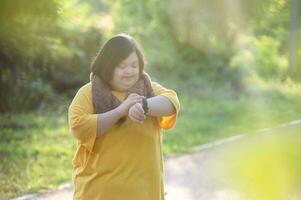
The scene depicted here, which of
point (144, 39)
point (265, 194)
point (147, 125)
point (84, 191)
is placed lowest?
point (265, 194)

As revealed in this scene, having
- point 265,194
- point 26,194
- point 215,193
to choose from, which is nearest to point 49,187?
point 26,194

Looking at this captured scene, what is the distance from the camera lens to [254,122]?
36.7 ft

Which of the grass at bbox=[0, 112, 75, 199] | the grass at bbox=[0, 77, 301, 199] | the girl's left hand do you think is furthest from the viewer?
the grass at bbox=[0, 77, 301, 199]

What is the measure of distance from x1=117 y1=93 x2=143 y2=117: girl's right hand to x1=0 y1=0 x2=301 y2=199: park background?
382 cm

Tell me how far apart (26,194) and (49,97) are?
6014mm

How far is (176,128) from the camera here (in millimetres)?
10469

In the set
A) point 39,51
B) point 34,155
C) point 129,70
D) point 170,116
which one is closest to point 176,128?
point 34,155

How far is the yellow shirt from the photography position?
120 inches

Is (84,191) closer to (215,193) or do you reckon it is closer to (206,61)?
(215,193)

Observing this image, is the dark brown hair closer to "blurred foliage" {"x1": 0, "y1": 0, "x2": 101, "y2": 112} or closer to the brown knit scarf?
the brown knit scarf

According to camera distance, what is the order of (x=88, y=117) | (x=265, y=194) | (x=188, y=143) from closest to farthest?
(x=88, y=117), (x=265, y=194), (x=188, y=143)

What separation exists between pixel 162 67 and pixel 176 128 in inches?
268

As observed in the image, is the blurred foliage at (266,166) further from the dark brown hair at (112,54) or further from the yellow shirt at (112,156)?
the dark brown hair at (112,54)

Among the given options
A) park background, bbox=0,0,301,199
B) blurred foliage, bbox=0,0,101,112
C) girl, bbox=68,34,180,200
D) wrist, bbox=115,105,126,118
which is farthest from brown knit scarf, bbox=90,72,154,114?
blurred foliage, bbox=0,0,101,112
